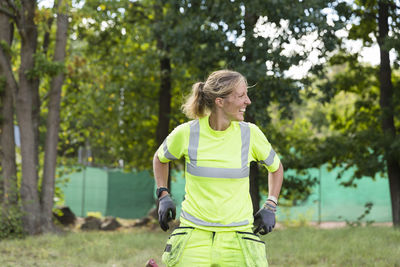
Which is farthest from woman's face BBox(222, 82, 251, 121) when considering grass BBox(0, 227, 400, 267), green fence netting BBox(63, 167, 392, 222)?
green fence netting BBox(63, 167, 392, 222)

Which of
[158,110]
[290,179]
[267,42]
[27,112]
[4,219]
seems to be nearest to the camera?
[267,42]

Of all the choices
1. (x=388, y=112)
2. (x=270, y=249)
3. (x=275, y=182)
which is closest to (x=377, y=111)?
(x=388, y=112)

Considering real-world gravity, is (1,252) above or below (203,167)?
below

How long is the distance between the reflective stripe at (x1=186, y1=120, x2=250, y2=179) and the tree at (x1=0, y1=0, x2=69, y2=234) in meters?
8.43

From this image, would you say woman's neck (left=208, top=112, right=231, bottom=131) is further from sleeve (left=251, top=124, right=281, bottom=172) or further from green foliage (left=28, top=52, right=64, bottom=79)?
green foliage (left=28, top=52, right=64, bottom=79)

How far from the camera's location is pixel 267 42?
977cm

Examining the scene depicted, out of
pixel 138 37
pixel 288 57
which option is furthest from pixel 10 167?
pixel 288 57

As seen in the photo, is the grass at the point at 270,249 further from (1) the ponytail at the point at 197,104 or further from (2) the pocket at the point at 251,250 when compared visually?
(1) the ponytail at the point at 197,104

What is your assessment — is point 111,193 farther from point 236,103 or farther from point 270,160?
point 236,103

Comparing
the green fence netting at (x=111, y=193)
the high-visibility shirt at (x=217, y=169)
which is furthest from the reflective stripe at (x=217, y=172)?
the green fence netting at (x=111, y=193)

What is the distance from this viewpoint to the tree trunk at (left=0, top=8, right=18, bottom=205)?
11234 millimetres

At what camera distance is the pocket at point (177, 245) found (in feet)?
10.2

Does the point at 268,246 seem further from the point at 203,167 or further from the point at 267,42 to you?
the point at 203,167

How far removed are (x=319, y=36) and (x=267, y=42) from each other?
1.05m
